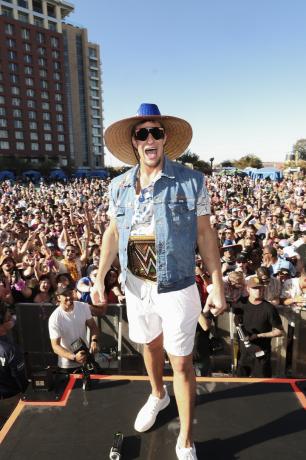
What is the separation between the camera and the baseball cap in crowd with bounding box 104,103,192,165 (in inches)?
87.8

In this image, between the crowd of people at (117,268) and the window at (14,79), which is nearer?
the crowd of people at (117,268)

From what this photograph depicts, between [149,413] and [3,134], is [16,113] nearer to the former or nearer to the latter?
[3,134]

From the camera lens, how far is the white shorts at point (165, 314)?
6.92 feet

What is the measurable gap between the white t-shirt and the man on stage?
75.9 inches

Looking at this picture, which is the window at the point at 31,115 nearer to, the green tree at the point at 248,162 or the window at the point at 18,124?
the window at the point at 18,124

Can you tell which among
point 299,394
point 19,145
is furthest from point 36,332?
point 19,145

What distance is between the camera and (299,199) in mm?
16828

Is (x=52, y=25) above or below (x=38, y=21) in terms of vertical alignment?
above

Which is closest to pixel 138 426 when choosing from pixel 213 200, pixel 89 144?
pixel 213 200

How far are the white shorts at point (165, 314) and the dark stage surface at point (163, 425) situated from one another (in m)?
0.69

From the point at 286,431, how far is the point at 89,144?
8347 cm

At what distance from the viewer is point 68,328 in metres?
4.12

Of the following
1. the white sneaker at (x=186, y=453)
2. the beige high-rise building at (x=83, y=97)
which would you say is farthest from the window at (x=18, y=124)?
the white sneaker at (x=186, y=453)

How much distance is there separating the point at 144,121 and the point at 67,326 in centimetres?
281
